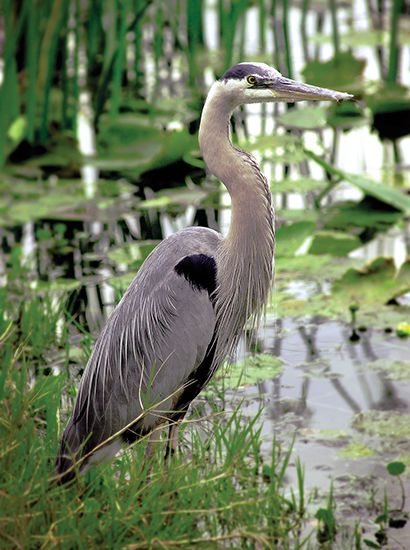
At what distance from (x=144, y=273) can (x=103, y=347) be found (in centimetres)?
27

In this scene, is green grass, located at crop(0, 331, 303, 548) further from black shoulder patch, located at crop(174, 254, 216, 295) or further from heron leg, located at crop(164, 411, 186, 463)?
black shoulder patch, located at crop(174, 254, 216, 295)

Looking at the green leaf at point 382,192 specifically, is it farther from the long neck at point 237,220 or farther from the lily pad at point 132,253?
the long neck at point 237,220

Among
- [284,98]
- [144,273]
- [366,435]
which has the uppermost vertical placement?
[284,98]

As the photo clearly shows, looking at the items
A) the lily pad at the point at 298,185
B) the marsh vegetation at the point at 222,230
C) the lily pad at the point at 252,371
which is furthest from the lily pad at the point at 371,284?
the lily pad at the point at 298,185

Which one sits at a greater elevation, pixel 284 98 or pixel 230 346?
pixel 284 98

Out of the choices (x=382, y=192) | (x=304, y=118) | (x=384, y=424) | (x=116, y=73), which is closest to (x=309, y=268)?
(x=382, y=192)

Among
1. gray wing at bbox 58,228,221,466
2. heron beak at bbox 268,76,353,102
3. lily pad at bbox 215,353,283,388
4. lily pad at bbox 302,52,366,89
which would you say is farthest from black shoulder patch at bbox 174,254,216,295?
lily pad at bbox 302,52,366,89

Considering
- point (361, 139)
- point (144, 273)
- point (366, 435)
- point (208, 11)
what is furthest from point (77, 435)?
point (208, 11)

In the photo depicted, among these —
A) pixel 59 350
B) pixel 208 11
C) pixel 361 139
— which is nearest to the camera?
pixel 59 350

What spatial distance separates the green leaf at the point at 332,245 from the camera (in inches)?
238

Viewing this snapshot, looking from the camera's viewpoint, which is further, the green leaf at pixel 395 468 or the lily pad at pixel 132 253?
the lily pad at pixel 132 253

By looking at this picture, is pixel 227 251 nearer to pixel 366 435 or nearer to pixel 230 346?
pixel 230 346

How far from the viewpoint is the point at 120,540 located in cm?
313

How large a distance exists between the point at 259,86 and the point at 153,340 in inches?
34.6
